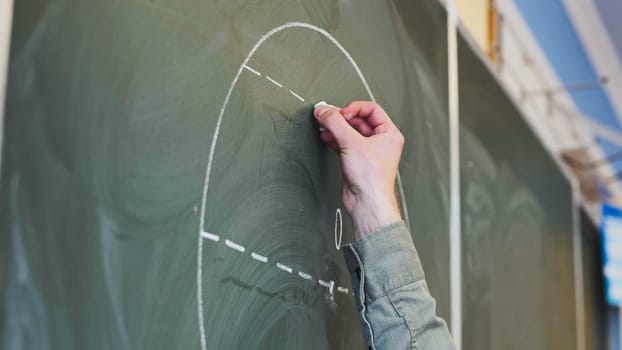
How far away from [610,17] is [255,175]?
2443 mm

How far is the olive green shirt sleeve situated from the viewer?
837 millimetres

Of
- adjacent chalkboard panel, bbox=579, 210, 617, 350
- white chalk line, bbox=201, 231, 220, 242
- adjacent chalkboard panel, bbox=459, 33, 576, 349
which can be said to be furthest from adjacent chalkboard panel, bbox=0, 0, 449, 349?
adjacent chalkboard panel, bbox=579, 210, 617, 350

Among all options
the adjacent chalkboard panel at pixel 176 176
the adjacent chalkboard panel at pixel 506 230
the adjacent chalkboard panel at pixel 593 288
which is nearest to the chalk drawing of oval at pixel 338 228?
the adjacent chalkboard panel at pixel 176 176

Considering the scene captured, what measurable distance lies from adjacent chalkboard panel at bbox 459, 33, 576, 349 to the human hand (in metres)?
0.46

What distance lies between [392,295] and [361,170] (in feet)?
0.43

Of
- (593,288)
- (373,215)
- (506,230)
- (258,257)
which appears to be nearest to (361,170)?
(373,215)

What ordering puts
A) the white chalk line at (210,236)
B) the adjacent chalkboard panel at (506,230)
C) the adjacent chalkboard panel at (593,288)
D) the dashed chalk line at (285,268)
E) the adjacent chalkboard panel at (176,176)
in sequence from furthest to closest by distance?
the adjacent chalkboard panel at (593,288) → the adjacent chalkboard panel at (506,230) → the dashed chalk line at (285,268) → the white chalk line at (210,236) → the adjacent chalkboard panel at (176,176)

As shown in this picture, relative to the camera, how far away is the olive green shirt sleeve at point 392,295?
2.75 feet

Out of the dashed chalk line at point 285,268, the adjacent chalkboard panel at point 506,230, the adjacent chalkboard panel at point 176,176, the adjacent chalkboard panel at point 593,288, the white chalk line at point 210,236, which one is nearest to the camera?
the adjacent chalkboard panel at point 176,176

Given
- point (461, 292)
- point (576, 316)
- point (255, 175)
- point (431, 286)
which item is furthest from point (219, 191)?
point (576, 316)

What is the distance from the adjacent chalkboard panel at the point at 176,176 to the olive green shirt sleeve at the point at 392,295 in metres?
0.05

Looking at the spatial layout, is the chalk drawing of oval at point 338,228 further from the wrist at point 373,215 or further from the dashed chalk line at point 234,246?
the dashed chalk line at point 234,246

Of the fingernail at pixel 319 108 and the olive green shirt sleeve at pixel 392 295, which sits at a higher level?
the fingernail at pixel 319 108

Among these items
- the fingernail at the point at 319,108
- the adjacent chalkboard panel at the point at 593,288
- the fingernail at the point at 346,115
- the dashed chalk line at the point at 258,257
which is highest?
the fingernail at the point at 319,108
